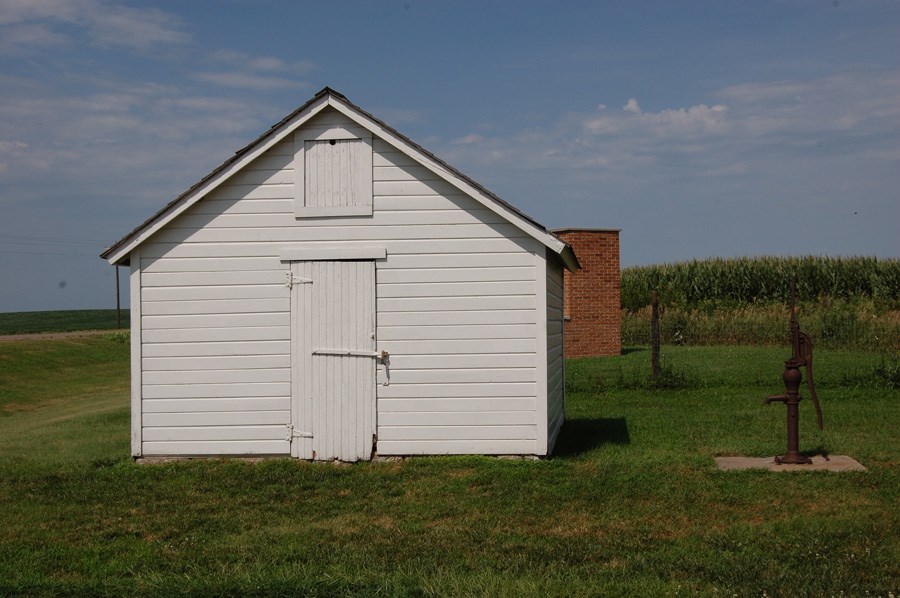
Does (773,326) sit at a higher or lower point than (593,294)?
lower

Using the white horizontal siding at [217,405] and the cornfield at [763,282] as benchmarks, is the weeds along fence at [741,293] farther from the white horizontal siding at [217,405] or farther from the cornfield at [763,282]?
the white horizontal siding at [217,405]

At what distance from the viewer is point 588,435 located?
15.1 meters

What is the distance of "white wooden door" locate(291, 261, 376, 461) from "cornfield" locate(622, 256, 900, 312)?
29.6 metres

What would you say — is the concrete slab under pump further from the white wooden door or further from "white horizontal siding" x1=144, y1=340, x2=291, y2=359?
"white horizontal siding" x1=144, y1=340, x2=291, y2=359

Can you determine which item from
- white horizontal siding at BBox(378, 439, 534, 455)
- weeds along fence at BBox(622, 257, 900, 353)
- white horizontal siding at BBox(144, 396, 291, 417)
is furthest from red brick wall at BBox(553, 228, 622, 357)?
white horizontal siding at BBox(144, 396, 291, 417)

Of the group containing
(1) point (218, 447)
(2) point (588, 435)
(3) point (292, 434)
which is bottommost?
(2) point (588, 435)

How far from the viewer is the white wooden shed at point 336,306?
12.6m

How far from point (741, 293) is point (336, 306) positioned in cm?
3330

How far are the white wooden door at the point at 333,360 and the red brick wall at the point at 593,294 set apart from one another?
680 inches

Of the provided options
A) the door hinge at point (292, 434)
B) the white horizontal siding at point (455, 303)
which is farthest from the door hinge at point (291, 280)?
the door hinge at point (292, 434)

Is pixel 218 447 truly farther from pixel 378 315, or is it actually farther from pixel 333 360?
pixel 378 315

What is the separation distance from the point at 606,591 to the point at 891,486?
5.21 metres

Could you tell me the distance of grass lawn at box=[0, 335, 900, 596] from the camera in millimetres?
7031

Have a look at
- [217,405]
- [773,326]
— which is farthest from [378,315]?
[773,326]
